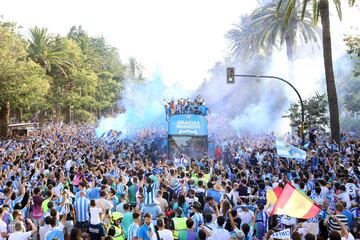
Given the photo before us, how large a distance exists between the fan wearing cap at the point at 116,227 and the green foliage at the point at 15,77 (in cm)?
2477

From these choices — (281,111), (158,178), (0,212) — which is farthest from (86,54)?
(0,212)

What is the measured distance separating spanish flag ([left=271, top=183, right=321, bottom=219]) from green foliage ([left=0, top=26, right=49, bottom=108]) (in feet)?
89.1

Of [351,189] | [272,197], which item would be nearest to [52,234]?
[272,197]

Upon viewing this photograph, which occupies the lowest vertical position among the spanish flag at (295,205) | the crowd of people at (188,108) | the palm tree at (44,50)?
the spanish flag at (295,205)

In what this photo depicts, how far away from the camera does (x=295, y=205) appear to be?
7.48 metres

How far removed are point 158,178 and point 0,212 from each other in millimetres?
5315

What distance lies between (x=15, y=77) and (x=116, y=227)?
25.7m

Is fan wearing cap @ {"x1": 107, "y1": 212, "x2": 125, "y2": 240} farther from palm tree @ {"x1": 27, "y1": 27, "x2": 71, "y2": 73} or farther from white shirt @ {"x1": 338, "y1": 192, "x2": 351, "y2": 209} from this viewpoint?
palm tree @ {"x1": 27, "y1": 27, "x2": 71, "y2": 73}

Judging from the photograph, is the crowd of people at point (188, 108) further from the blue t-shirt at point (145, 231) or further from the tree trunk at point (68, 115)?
the tree trunk at point (68, 115)

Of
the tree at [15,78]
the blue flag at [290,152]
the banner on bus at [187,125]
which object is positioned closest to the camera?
the blue flag at [290,152]

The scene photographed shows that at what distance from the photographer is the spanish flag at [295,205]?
24.1 feet

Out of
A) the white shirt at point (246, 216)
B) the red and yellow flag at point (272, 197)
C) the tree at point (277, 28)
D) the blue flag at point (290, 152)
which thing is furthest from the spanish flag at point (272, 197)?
the tree at point (277, 28)

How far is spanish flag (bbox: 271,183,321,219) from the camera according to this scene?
7.35 m

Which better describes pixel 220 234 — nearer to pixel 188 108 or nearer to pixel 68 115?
pixel 188 108
